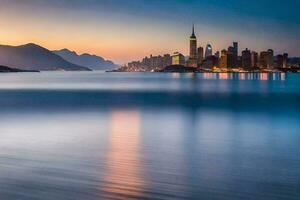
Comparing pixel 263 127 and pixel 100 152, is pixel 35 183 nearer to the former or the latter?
pixel 100 152

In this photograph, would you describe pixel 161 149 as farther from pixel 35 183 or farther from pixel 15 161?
pixel 35 183

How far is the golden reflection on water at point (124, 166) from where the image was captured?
32.7 ft

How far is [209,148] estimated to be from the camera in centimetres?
1644

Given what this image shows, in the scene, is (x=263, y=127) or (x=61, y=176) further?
(x=263, y=127)

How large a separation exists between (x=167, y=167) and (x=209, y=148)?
163 inches

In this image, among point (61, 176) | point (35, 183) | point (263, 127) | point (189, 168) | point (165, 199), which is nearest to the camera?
point (165, 199)

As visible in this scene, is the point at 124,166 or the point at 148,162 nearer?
the point at 124,166

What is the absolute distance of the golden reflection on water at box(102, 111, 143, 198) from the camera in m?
9.95

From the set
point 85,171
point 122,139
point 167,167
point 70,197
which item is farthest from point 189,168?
point 122,139

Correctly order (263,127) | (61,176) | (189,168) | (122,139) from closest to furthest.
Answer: (61,176)
(189,168)
(122,139)
(263,127)

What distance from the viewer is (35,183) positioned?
10.5 m

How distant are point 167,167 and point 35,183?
4013 millimetres

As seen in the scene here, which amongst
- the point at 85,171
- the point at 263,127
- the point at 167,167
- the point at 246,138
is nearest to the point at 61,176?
the point at 85,171

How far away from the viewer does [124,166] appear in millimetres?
12766
